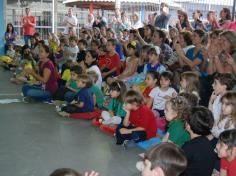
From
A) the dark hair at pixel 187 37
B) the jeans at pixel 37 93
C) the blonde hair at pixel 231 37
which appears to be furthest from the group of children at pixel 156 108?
the blonde hair at pixel 231 37

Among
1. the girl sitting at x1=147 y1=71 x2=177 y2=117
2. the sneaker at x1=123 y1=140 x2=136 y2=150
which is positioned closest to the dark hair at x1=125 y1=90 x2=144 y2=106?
the sneaker at x1=123 y1=140 x2=136 y2=150

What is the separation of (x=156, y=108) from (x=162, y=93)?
0.25 meters

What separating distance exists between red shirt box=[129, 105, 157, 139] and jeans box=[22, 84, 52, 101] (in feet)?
9.03

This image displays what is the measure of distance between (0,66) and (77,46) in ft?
10.9

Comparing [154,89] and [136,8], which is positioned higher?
[136,8]

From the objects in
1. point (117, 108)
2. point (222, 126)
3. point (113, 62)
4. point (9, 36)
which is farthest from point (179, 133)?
point (9, 36)

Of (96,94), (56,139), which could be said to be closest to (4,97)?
(96,94)

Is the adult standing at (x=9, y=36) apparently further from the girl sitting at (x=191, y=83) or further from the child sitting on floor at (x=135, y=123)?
the girl sitting at (x=191, y=83)

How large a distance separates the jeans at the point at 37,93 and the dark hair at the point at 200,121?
13.5ft

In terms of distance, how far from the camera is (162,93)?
532 centimetres

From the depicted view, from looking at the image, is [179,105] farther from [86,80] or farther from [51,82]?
[51,82]

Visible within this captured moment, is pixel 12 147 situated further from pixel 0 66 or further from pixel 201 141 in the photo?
pixel 0 66

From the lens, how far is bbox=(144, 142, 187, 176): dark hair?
186 cm

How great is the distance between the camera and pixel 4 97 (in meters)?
7.19
